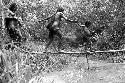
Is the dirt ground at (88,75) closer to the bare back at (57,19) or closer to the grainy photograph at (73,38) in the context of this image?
the grainy photograph at (73,38)

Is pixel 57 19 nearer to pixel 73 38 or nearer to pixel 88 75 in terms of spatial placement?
pixel 88 75

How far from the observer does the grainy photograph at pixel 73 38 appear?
967 centimetres

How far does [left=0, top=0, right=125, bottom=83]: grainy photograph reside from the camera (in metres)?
9.67

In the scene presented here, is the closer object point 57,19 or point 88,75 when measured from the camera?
point 88,75

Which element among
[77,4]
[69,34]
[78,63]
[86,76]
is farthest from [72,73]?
[77,4]

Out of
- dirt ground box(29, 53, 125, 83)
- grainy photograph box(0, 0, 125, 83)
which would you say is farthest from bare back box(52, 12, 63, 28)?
dirt ground box(29, 53, 125, 83)

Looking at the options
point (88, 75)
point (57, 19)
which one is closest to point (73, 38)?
point (57, 19)

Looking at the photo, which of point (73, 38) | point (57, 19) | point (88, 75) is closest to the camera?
point (88, 75)

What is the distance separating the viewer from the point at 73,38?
608 inches

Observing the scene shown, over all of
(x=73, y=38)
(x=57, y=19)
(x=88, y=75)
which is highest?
(x=57, y=19)

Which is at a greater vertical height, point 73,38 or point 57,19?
point 57,19

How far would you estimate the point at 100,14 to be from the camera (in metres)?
14.6

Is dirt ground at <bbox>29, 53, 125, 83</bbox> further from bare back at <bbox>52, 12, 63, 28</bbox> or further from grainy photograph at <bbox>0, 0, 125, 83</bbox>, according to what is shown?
bare back at <bbox>52, 12, 63, 28</bbox>

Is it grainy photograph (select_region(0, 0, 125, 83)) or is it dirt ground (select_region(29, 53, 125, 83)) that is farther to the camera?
grainy photograph (select_region(0, 0, 125, 83))
